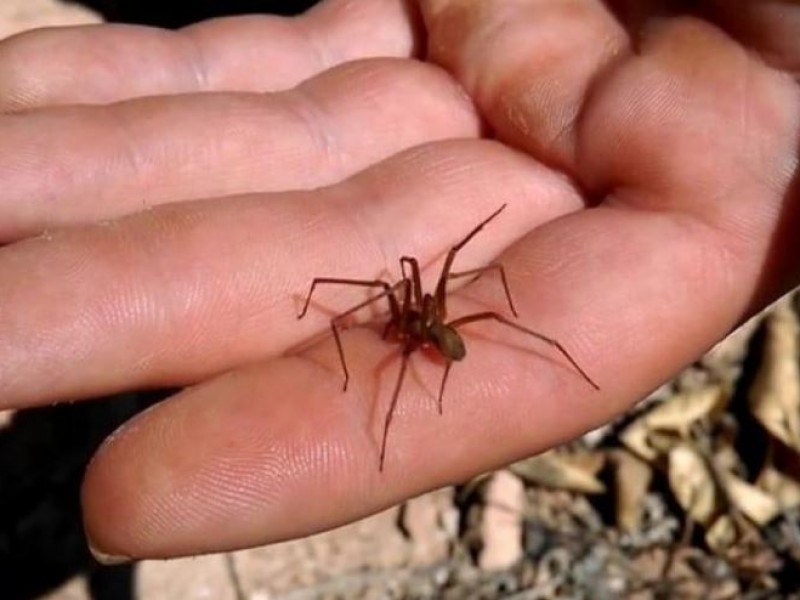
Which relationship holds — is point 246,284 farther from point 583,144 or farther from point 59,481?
point 59,481

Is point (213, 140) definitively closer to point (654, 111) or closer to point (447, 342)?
point (447, 342)

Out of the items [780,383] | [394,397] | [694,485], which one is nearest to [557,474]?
[694,485]

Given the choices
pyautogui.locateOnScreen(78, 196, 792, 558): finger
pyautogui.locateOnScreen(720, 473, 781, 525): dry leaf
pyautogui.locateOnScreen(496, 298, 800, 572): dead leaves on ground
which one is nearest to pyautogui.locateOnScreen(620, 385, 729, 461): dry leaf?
pyautogui.locateOnScreen(496, 298, 800, 572): dead leaves on ground

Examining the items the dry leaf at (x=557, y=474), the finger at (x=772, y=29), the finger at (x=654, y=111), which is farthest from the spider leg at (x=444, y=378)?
the dry leaf at (x=557, y=474)

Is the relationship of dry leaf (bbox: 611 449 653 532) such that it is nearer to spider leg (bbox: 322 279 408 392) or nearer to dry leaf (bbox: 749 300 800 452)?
dry leaf (bbox: 749 300 800 452)

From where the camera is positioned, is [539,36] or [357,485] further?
[539,36]

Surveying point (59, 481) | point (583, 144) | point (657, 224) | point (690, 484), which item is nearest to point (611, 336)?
point (657, 224)
